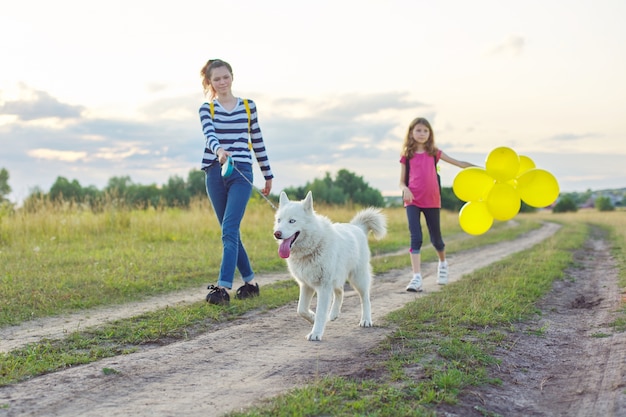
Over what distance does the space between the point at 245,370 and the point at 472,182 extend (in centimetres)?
470

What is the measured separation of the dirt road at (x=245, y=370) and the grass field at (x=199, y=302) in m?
0.25

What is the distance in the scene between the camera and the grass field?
4078 millimetres

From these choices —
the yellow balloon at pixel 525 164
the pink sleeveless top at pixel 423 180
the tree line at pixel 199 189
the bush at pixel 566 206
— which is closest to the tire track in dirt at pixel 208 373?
the pink sleeveless top at pixel 423 180

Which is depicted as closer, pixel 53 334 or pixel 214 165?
pixel 53 334

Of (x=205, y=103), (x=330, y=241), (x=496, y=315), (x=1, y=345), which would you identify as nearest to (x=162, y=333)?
(x=1, y=345)

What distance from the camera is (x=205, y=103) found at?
22.7ft

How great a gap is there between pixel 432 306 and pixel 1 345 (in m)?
4.58

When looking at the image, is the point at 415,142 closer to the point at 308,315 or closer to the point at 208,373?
the point at 308,315

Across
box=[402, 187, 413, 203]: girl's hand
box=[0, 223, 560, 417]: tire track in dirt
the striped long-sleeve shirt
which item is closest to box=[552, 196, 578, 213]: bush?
box=[402, 187, 413, 203]: girl's hand

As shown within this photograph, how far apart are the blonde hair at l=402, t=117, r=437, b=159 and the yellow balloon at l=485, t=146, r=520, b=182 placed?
1155 millimetres

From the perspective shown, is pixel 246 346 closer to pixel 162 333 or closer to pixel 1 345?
pixel 162 333

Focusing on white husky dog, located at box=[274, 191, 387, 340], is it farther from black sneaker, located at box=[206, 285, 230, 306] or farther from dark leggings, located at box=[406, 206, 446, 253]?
dark leggings, located at box=[406, 206, 446, 253]

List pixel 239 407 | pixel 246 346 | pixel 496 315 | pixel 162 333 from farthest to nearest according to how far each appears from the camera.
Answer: pixel 496 315, pixel 162 333, pixel 246 346, pixel 239 407

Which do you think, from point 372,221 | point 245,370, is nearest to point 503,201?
point 372,221
